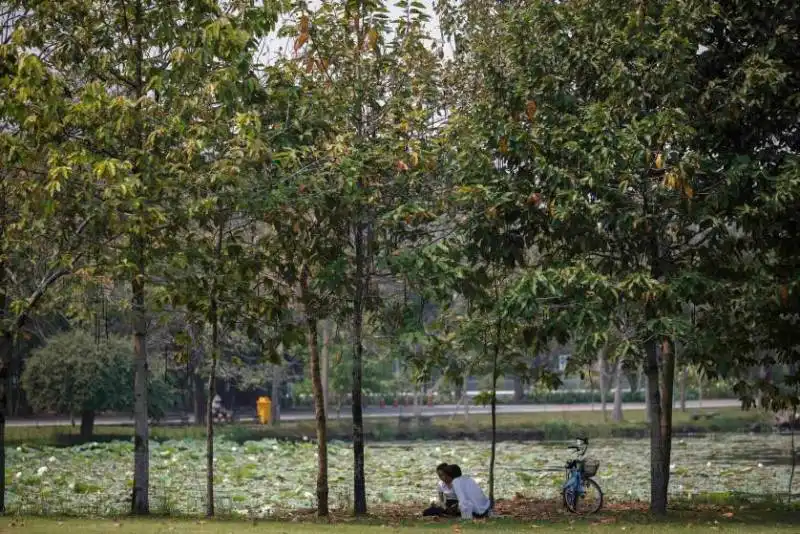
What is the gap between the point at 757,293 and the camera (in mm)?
16359

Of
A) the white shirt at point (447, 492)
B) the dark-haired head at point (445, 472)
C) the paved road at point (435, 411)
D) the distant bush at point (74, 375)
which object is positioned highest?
the distant bush at point (74, 375)

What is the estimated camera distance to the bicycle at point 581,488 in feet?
59.3

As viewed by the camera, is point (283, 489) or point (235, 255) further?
point (283, 489)

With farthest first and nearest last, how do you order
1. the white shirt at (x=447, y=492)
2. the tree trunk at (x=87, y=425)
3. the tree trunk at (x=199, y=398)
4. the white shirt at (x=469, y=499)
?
1. the tree trunk at (x=199, y=398)
2. the tree trunk at (x=87, y=425)
3. the white shirt at (x=447, y=492)
4. the white shirt at (x=469, y=499)

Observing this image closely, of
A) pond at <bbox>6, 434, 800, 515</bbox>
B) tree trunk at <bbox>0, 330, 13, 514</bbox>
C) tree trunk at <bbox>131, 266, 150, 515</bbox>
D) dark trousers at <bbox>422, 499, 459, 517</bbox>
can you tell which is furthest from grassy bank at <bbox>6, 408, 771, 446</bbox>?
dark trousers at <bbox>422, 499, 459, 517</bbox>

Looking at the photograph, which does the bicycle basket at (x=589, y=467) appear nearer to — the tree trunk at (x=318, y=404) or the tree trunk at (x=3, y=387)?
the tree trunk at (x=318, y=404)

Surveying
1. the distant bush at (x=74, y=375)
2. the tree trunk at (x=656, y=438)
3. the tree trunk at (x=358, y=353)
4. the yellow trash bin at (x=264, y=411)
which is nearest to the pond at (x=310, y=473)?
the tree trunk at (x=358, y=353)

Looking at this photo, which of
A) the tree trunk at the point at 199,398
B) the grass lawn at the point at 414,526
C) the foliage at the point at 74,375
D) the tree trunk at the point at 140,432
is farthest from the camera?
the tree trunk at the point at 199,398

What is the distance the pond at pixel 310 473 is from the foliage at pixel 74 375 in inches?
161

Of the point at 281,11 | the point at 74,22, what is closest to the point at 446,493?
the point at 281,11

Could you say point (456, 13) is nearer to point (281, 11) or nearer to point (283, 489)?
point (281, 11)

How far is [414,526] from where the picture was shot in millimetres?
15828

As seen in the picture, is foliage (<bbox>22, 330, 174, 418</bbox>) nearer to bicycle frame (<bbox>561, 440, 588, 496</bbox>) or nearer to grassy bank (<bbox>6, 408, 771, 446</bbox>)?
grassy bank (<bbox>6, 408, 771, 446</bbox>)

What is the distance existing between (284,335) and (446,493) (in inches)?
144
